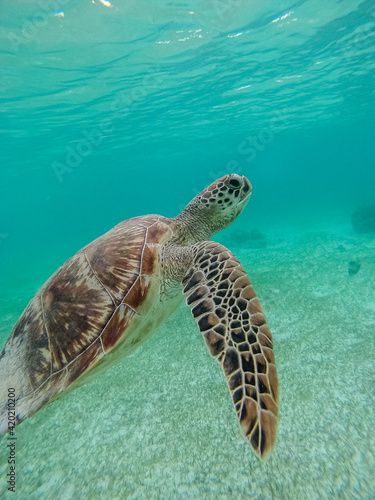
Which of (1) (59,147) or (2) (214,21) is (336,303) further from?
(1) (59,147)

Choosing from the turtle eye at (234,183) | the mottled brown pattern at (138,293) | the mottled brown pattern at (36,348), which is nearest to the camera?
the mottled brown pattern at (36,348)

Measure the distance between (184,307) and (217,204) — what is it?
3735mm

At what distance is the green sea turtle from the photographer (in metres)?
1.62

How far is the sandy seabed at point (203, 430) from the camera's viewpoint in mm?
2279

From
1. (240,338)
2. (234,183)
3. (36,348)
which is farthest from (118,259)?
(234,183)

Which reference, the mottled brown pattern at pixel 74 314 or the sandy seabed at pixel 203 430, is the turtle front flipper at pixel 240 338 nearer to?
the mottled brown pattern at pixel 74 314

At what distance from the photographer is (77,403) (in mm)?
3715

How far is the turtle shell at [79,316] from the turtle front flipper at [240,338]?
0.52m

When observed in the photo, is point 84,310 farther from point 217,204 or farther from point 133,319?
point 217,204

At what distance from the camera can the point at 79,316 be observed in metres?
2.21

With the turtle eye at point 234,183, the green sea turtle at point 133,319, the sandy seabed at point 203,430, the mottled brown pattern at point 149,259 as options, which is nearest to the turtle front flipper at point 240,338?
the green sea turtle at point 133,319

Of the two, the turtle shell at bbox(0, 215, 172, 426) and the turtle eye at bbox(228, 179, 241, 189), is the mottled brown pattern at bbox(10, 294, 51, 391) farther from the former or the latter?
the turtle eye at bbox(228, 179, 241, 189)

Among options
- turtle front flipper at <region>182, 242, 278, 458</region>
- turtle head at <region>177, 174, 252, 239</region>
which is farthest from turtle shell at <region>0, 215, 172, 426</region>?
turtle head at <region>177, 174, 252, 239</region>

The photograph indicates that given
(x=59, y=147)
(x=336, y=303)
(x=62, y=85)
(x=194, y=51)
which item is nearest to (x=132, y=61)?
(x=194, y=51)
